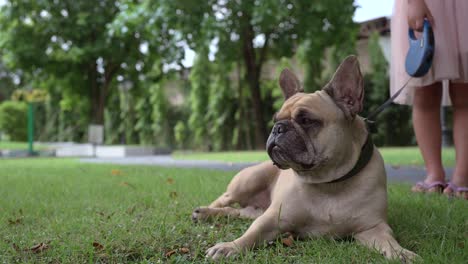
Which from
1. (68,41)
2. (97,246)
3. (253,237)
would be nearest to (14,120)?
(68,41)

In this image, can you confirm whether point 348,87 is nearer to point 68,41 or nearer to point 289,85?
point 289,85

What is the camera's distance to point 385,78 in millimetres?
15406

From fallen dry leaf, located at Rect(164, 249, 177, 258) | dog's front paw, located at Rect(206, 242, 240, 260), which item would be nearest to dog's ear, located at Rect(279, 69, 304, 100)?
dog's front paw, located at Rect(206, 242, 240, 260)

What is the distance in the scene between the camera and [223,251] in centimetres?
187

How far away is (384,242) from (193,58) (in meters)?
16.1

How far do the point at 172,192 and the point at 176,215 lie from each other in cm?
112

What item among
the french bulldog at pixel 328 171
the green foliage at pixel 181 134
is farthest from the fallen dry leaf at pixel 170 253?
the green foliage at pixel 181 134

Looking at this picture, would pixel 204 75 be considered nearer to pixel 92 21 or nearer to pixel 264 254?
pixel 92 21

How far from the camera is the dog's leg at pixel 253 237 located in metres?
1.87

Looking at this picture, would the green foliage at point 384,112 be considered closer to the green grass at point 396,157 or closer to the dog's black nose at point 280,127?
the green grass at point 396,157

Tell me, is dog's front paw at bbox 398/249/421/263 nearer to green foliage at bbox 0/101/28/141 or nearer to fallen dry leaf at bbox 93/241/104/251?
fallen dry leaf at bbox 93/241/104/251

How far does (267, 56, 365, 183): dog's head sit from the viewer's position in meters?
2.06

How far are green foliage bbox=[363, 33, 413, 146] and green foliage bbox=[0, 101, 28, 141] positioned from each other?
16676 millimetres

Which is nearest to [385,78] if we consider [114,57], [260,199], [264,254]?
[114,57]
